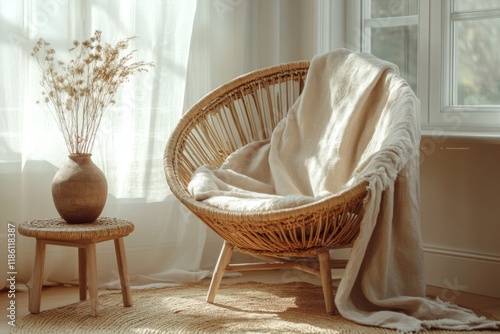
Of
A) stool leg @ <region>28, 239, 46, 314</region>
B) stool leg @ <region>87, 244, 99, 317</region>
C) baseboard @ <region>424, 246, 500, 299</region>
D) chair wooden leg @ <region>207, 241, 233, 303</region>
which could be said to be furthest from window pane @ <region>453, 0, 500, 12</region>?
stool leg @ <region>28, 239, 46, 314</region>

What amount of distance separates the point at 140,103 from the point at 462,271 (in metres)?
1.40

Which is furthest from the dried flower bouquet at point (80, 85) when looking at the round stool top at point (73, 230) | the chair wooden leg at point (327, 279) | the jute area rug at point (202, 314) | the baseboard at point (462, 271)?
the baseboard at point (462, 271)

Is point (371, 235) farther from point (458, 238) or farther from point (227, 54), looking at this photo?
point (227, 54)

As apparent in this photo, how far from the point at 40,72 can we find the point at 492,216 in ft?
5.71

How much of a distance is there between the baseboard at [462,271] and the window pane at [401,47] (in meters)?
0.69

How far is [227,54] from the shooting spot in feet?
11.7

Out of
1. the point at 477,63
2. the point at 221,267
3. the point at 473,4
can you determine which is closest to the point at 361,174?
the point at 221,267

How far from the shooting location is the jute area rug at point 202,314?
2537 mm

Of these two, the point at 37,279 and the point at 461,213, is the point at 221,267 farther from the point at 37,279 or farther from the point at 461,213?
the point at 461,213

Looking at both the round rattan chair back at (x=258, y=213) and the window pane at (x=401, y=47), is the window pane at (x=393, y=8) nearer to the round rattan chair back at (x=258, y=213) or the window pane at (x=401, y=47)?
the window pane at (x=401, y=47)

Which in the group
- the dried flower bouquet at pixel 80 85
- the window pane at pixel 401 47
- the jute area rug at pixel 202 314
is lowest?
the jute area rug at pixel 202 314

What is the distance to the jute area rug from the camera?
99.9 inches

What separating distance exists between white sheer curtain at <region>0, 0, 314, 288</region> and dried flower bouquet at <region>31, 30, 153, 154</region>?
0.17 ft

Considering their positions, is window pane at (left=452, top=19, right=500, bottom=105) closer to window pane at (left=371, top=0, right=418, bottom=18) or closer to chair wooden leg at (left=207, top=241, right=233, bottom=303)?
A: window pane at (left=371, top=0, right=418, bottom=18)
